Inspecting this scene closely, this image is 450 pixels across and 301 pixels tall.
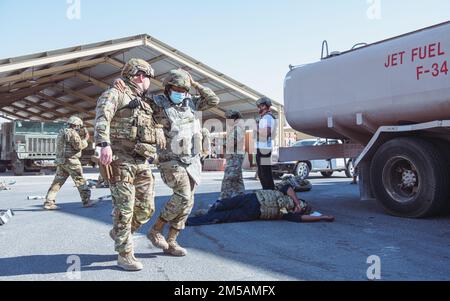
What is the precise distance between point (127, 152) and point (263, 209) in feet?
9.38

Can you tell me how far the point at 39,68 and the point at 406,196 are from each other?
58.5 ft

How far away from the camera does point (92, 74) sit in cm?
2441

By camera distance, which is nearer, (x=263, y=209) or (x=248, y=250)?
(x=248, y=250)

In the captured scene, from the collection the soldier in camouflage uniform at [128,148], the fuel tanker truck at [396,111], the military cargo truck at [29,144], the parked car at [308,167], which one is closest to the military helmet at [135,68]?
the soldier in camouflage uniform at [128,148]

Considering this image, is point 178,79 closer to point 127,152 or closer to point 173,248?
point 127,152

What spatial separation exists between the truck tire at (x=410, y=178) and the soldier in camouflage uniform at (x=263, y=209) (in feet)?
3.30

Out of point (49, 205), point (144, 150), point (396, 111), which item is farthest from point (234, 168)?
point (144, 150)

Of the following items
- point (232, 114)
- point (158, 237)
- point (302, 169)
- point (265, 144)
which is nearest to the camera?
point (158, 237)

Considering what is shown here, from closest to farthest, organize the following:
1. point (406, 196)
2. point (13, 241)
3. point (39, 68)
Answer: point (13, 241)
point (406, 196)
point (39, 68)

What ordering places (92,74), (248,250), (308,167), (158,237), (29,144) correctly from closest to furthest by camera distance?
(158,237) → (248,250) → (308,167) → (29,144) → (92,74)

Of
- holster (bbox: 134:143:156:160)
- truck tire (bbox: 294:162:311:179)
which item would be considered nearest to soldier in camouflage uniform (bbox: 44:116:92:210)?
holster (bbox: 134:143:156:160)
